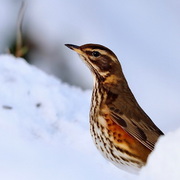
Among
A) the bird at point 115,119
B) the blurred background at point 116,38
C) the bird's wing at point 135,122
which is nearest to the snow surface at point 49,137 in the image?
the bird at point 115,119

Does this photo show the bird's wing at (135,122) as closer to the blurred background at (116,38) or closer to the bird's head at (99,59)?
the bird's head at (99,59)

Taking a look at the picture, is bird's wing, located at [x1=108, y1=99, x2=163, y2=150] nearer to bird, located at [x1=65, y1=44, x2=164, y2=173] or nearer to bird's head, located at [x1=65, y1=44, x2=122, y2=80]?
bird, located at [x1=65, y1=44, x2=164, y2=173]

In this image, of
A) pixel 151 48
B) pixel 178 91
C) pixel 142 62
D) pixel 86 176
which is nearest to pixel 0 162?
pixel 86 176

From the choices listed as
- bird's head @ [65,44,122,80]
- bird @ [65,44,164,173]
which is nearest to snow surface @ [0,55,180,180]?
bird @ [65,44,164,173]

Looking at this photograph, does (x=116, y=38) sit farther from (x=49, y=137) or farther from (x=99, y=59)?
(x=49, y=137)

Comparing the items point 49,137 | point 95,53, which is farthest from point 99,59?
point 49,137
